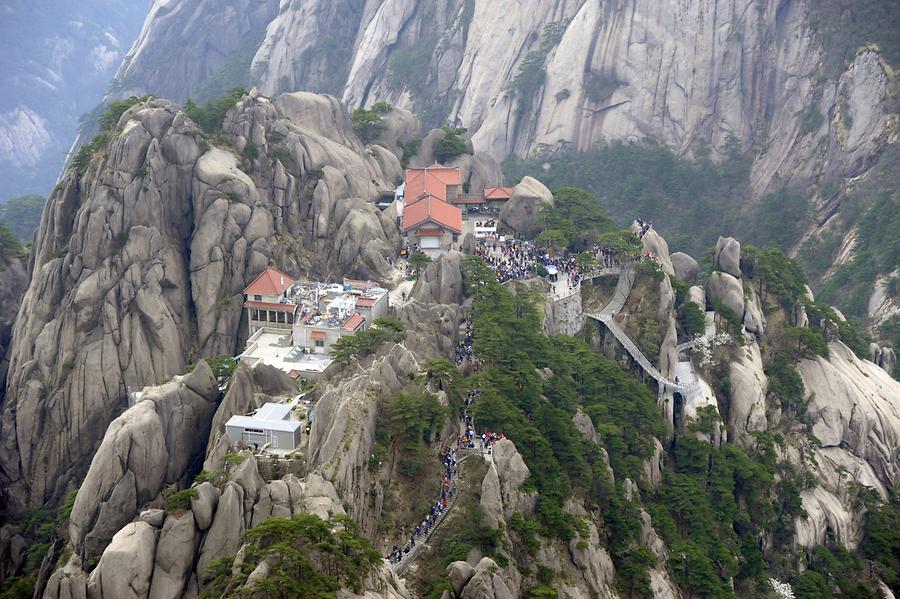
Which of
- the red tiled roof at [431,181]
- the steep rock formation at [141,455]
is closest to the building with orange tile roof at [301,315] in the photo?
the steep rock formation at [141,455]

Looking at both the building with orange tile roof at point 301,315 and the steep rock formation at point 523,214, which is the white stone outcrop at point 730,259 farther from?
the building with orange tile roof at point 301,315

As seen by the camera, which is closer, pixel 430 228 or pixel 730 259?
pixel 430 228

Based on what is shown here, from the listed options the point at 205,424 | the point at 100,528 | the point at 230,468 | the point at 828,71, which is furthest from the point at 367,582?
the point at 828,71

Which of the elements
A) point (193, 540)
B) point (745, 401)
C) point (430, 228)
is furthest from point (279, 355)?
point (745, 401)

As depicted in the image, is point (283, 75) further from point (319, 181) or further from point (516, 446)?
point (516, 446)

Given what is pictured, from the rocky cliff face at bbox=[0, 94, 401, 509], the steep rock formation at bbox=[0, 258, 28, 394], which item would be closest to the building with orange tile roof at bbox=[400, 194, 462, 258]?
the rocky cliff face at bbox=[0, 94, 401, 509]

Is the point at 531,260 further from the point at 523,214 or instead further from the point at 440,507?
the point at 440,507

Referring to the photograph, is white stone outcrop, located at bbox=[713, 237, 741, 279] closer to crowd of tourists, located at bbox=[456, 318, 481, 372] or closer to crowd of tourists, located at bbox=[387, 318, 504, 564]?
crowd of tourists, located at bbox=[456, 318, 481, 372]
